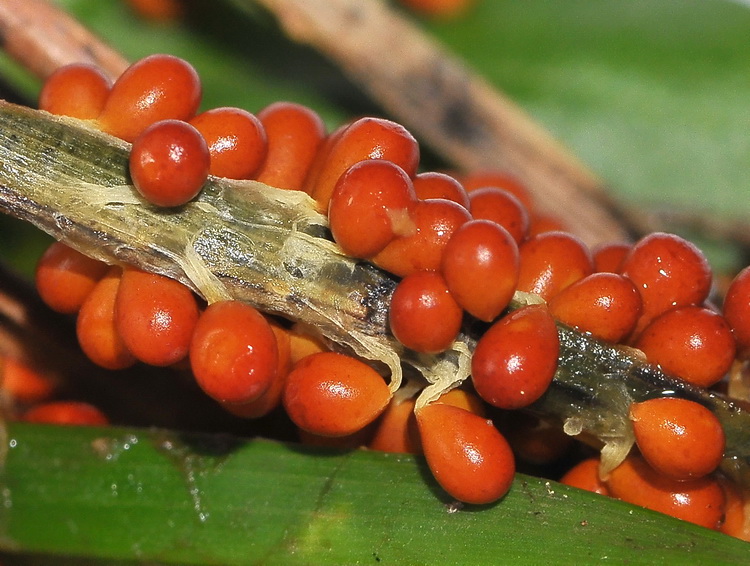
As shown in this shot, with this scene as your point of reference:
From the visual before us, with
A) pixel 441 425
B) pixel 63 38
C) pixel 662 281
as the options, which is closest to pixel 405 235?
pixel 441 425

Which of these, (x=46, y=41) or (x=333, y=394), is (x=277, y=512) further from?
(x=46, y=41)

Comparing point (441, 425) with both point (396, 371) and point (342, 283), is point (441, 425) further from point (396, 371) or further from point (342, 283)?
point (342, 283)

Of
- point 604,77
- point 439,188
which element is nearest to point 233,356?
point 439,188

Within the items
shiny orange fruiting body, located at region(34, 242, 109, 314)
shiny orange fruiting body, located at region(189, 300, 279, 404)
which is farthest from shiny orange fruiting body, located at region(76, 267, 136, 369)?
shiny orange fruiting body, located at region(189, 300, 279, 404)

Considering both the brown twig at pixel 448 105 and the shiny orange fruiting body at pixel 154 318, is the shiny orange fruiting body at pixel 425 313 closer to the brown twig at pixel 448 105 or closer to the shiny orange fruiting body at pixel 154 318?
the shiny orange fruiting body at pixel 154 318

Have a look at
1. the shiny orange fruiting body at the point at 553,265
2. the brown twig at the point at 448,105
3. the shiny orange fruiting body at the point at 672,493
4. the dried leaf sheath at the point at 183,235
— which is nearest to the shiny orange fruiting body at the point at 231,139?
the dried leaf sheath at the point at 183,235

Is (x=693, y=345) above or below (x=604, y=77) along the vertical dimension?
below
